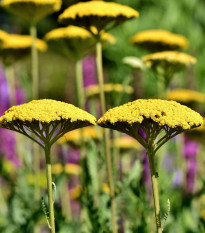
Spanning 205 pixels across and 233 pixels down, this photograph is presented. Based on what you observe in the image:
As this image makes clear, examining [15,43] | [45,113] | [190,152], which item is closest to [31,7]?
[15,43]

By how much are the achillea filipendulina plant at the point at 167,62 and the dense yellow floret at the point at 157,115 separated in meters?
0.67

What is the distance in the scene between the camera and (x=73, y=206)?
2.93 m

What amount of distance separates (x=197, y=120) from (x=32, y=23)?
1.11 meters

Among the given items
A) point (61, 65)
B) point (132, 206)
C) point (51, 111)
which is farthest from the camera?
point (61, 65)

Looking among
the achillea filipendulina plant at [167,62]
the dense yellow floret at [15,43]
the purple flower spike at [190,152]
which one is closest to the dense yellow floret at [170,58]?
the achillea filipendulina plant at [167,62]

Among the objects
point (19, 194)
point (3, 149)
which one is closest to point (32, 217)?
point (19, 194)

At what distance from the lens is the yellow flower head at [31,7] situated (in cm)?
168

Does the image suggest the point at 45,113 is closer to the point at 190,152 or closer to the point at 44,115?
the point at 44,115

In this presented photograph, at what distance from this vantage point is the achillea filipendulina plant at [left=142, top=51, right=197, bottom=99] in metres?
1.56

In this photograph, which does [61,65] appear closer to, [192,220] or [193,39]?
[193,39]

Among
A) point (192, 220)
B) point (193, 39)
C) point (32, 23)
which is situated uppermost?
point (193, 39)

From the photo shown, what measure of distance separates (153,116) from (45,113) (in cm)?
18

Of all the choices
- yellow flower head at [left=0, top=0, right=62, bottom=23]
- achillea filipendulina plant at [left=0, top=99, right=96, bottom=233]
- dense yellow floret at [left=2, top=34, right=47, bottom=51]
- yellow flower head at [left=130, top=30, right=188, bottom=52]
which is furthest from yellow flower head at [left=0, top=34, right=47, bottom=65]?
achillea filipendulina plant at [left=0, top=99, right=96, bottom=233]

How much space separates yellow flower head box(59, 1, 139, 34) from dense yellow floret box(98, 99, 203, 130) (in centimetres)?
46
